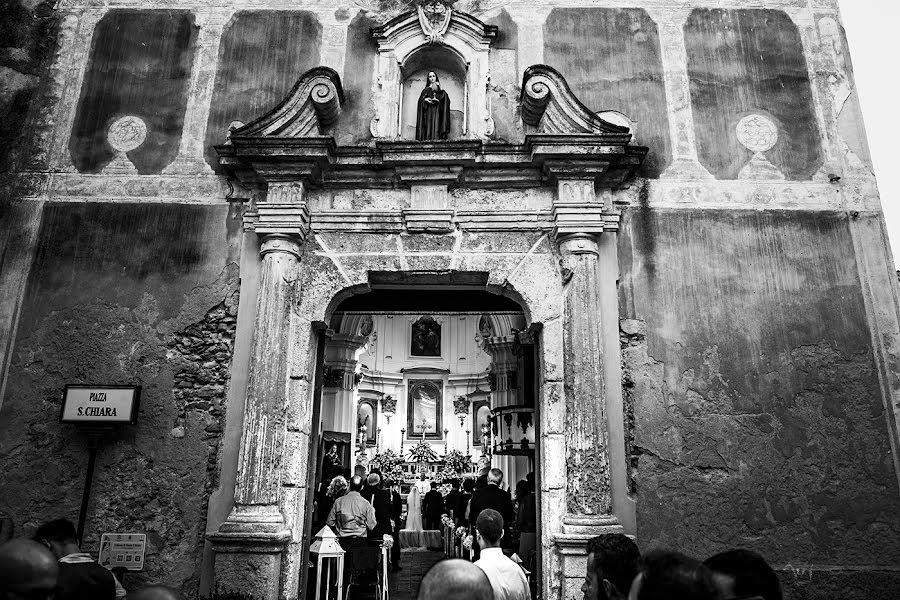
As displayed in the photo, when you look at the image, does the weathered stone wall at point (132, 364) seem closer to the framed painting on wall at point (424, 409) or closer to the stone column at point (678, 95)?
the stone column at point (678, 95)

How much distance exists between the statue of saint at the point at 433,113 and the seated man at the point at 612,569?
14.9 ft

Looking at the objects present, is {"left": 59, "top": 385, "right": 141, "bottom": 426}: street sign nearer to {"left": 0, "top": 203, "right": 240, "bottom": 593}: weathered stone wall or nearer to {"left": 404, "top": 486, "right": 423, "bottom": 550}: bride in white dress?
{"left": 0, "top": 203, "right": 240, "bottom": 593}: weathered stone wall

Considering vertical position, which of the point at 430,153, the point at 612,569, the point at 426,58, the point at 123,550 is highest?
the point at 426,58

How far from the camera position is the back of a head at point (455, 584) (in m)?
1.91

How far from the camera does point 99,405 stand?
18.1ft

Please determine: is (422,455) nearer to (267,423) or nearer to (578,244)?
(267,423)

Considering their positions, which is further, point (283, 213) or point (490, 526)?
point (283, 213)

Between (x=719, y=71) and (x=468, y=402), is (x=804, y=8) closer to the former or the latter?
(x=719, y=71)

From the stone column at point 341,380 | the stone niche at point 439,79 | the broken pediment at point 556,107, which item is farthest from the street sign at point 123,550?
the stone column at point 341,380

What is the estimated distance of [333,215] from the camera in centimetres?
613

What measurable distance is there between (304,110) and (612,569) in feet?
16.1

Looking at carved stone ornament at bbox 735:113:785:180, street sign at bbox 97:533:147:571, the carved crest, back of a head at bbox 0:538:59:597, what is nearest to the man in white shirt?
back of a head at bbox 0:538:59:597

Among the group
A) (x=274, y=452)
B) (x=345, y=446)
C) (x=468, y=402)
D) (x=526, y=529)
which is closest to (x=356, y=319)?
(x=345, y=446)

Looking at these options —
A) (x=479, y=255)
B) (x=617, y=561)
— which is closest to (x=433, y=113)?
(x=479, y=255)
